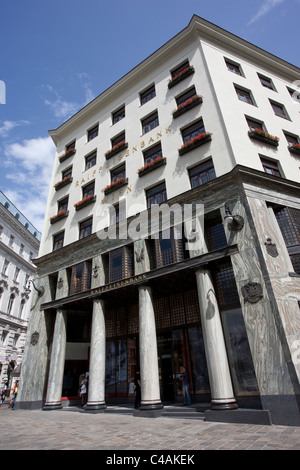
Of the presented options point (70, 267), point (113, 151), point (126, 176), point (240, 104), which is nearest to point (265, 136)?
point (240, 104)

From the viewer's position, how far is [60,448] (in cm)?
687

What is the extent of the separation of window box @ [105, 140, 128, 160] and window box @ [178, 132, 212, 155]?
557 cm

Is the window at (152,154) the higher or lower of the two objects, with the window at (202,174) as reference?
higher

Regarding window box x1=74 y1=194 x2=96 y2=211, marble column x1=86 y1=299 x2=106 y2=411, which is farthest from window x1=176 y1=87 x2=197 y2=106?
marble column x1=86 y1=299 x2=106 y2=411

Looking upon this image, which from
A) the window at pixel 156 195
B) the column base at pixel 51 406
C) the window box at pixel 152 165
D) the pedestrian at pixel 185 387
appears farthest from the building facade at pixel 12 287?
the pedestrian at pixel 185 387

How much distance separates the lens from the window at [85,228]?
769 inches

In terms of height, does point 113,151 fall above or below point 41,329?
above

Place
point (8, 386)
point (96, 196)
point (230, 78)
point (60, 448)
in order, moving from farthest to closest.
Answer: point (8, 386) < point (96, 196) < point (230, 78) < point (60, 448)

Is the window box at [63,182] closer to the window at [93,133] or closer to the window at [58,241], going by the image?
the window at [93,133]

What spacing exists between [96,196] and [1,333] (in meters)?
26.3

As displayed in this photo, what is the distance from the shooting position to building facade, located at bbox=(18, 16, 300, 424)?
10906 mm

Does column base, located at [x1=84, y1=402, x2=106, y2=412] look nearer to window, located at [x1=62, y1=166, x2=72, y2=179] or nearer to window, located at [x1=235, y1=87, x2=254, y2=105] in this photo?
window, located at [x1=62, y1=166, x2=72, y2=179]

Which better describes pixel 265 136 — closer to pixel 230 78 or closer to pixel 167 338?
pixel 230 78

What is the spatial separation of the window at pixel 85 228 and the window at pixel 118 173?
11.4 ft
